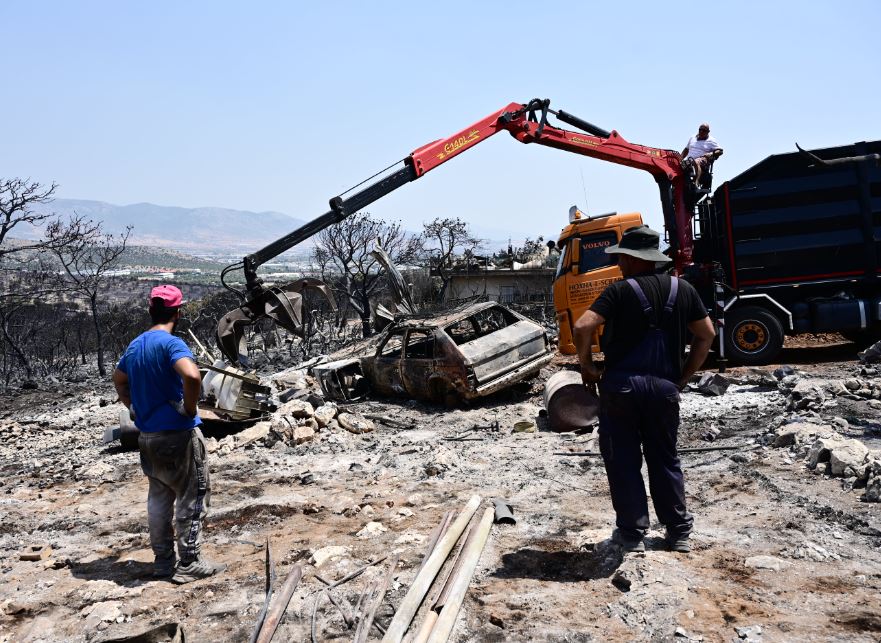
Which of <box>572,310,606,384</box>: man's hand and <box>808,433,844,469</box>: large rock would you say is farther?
<box>808,433,844,469</box>: large rock

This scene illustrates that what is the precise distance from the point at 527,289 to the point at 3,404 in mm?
19485

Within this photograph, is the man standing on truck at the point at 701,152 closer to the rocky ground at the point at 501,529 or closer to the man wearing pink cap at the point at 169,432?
the rocky ground at the point at 501,529

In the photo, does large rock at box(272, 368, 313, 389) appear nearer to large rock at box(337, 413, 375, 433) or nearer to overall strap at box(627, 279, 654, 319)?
large rock at box(337, 413, 375, 433)

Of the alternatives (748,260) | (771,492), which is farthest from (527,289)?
(771,492)

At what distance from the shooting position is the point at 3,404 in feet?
52.3

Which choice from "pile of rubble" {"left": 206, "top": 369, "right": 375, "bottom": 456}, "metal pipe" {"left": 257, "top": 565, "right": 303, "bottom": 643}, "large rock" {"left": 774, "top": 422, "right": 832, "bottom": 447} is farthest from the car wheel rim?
"metal pipe" {"left": 257, "top": 565, "right": 303, "bottom": 643}

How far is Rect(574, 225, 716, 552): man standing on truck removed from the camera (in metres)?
4.10

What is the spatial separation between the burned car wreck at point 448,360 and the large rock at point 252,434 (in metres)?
2.37

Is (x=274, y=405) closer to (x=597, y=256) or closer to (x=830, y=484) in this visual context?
(x=597, y=256)

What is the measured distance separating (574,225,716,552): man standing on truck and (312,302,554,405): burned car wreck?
5.62m

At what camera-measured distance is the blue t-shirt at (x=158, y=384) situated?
4.43 meters

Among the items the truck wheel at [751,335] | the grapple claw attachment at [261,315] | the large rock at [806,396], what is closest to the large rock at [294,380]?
the grapple claw attachment at [261,315]

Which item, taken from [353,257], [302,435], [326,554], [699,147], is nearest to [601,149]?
[699,147]

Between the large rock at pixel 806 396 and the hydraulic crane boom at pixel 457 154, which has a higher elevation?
the hydraulic crane boom at pixel 457 154
